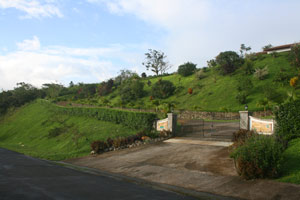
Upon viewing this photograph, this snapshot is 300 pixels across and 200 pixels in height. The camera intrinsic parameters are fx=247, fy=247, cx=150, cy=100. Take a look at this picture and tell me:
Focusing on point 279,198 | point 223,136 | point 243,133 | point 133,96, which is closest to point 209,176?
point 279,198

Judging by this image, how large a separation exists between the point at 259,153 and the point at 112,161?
8670 millimetres

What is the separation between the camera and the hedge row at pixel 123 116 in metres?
21.6

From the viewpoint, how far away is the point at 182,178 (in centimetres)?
987

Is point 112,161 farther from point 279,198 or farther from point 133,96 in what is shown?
point 133,96

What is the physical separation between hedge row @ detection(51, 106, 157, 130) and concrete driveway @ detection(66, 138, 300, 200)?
408 centimetres

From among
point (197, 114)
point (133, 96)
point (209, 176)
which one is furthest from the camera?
point (133, 96)

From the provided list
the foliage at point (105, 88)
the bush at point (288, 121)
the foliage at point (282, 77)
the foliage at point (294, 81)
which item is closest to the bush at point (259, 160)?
the bush at point (288, 121)

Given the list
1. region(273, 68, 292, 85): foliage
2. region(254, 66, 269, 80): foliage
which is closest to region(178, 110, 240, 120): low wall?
region(273, 68, 292, 85): foliage

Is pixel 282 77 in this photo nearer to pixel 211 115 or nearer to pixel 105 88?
pixel 211 115

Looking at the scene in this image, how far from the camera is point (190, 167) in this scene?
11242 millimetres

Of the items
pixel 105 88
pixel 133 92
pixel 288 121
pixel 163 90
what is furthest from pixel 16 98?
pixel 288 121

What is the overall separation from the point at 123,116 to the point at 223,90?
23879 mm

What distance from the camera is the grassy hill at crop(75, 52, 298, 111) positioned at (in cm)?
3678

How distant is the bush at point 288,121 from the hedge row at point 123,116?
10994 mm
